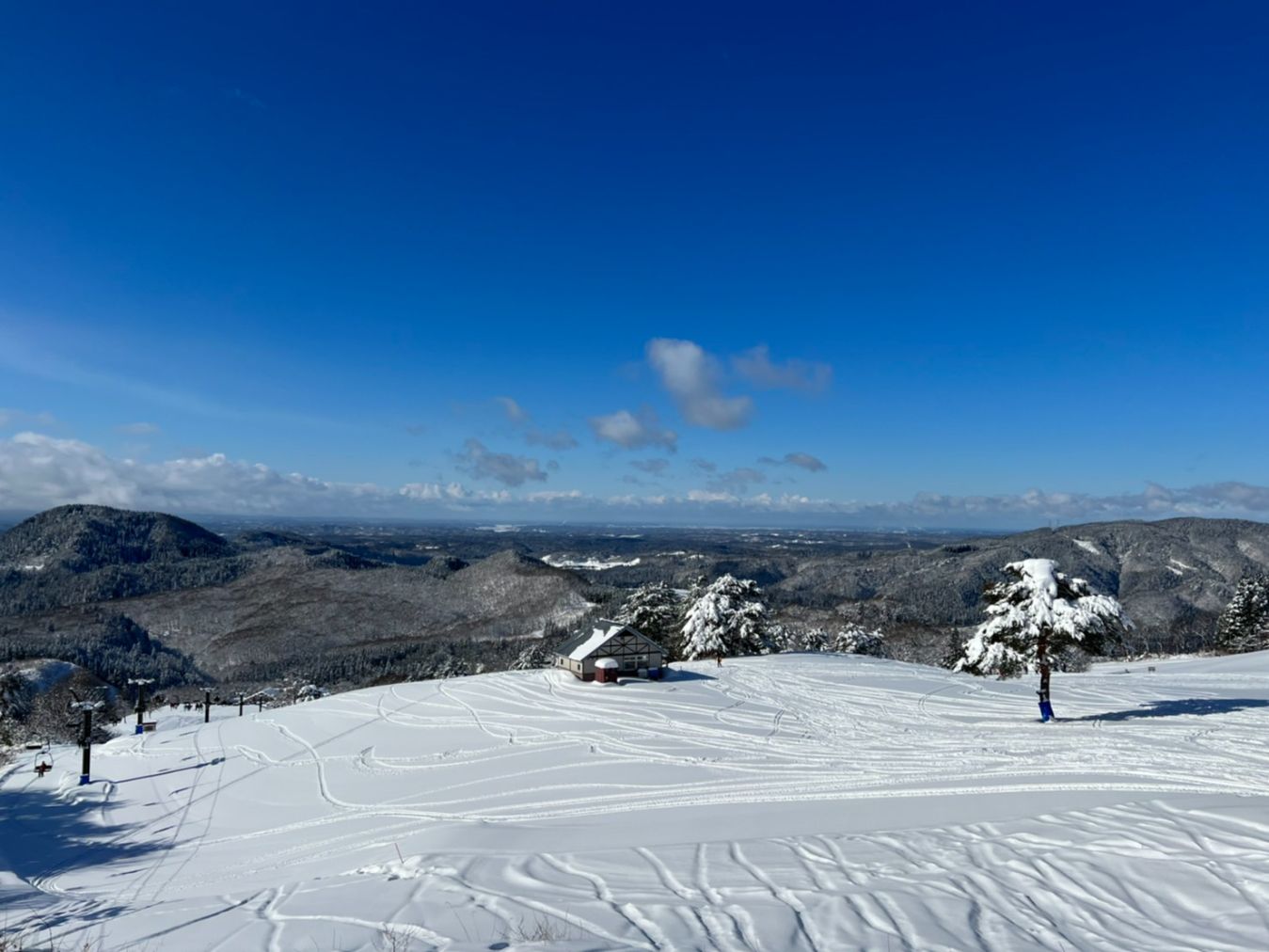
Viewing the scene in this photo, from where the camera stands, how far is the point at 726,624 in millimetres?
50500

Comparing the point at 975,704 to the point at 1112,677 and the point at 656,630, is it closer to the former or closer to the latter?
the point at 1112,677

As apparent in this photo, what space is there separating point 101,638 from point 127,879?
156253 mm

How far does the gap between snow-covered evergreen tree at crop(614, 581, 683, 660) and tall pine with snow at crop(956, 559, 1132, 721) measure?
30971 millimetres

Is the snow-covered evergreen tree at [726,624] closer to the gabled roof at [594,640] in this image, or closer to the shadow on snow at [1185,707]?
the gabled roof at [594,640]

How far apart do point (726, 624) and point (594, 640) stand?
13153 mm

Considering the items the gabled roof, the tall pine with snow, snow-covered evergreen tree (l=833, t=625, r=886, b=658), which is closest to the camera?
the tall pine with snow

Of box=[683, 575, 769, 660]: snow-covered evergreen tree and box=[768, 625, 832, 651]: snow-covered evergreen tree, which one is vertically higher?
box=[683, 575, 769, 660]: snow-covered evergreen tree

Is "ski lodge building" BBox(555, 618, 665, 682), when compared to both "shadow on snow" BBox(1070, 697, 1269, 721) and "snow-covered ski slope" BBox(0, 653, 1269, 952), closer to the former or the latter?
"snow-covered ski slope" BBox(0, 653, 1269, 952)

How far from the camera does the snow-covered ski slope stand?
7.52 meters

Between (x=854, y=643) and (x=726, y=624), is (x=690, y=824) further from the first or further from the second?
(x=854, y=643)

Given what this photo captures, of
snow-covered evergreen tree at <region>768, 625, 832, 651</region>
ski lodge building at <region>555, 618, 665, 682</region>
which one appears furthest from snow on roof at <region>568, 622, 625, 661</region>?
snow-covered evergreen tree at <region>768, 625, 832, 651</region>

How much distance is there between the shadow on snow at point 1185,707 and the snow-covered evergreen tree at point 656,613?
104ft

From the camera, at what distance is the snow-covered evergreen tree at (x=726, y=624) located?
50250 mm

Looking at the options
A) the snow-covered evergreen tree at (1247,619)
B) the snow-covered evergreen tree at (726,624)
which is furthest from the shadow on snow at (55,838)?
the snow-covered evergreen tree at (1247,619)
